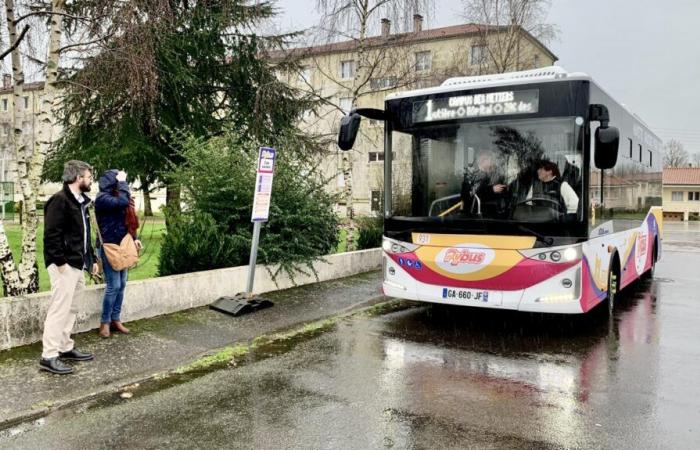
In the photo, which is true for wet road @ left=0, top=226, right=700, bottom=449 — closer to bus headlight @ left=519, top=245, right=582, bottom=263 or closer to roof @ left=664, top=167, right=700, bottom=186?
bus headlight @ left=519, top=245, right=582, bottom=263

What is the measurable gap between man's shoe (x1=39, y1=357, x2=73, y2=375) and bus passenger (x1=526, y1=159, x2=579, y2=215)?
5.45 m

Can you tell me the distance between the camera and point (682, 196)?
64.1 metres

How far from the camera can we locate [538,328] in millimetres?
8195

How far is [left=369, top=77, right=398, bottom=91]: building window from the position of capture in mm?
17562

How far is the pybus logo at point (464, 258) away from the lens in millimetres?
7312

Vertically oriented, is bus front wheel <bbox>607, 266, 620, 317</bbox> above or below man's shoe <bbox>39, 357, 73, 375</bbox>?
above

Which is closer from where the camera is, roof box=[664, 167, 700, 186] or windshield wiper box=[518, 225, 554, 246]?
windshield wiper box=[518, 225, 554, 246]

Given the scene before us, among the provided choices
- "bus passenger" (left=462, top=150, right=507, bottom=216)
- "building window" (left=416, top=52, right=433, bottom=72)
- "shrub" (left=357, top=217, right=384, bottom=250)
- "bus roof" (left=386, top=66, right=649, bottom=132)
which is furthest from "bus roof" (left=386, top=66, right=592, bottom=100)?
"building window" (left=416, top=52, right=433, bottom=72)

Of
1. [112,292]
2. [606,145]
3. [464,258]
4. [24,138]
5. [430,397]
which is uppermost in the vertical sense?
[24,138]

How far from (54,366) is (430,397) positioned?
355 centimetres

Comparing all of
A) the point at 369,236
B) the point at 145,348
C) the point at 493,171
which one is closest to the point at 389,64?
the point at 369,236

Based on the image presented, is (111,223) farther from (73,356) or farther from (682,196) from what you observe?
(682,196)

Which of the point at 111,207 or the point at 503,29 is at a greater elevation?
the point at 503,29

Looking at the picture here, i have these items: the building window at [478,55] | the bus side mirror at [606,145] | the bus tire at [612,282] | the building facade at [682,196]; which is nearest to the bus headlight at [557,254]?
the bus side mirror at [606,145]
